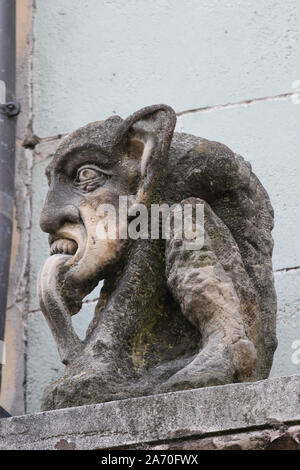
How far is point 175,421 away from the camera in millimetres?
2809

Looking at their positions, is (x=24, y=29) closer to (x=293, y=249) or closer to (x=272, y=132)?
(x=272, y=132)

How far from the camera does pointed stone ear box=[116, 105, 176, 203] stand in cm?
328

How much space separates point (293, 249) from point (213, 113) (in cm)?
56

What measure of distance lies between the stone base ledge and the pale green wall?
1285 millimetres

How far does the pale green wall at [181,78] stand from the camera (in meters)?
4.25

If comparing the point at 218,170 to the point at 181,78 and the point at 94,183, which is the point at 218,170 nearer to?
the point at 94,183

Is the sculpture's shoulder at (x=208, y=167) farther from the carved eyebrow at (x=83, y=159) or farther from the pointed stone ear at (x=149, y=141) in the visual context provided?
the carved eyebrow at (x=83, y=159)

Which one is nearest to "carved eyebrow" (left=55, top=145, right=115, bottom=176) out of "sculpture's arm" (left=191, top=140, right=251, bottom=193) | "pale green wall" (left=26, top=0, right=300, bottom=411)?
"sculpture's arm" (left=191, top=140, right=251, bottom=193)

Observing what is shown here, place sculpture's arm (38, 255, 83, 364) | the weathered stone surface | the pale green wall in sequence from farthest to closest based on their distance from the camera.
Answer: the pale green wall → sculpture's arm (38, 255, 83, 364) → the weathered stone surface

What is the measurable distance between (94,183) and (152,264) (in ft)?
0.82

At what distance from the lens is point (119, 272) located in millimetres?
3305

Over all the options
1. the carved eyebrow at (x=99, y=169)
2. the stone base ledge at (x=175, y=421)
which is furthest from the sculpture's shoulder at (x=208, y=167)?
the stone base ledge at (x=175, y=421)

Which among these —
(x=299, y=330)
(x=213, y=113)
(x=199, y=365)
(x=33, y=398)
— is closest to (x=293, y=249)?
(x=299, y=330)

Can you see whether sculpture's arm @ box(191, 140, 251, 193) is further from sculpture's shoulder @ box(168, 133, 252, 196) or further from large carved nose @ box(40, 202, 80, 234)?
large carved nose @ box(40, 202, 80, 234)
